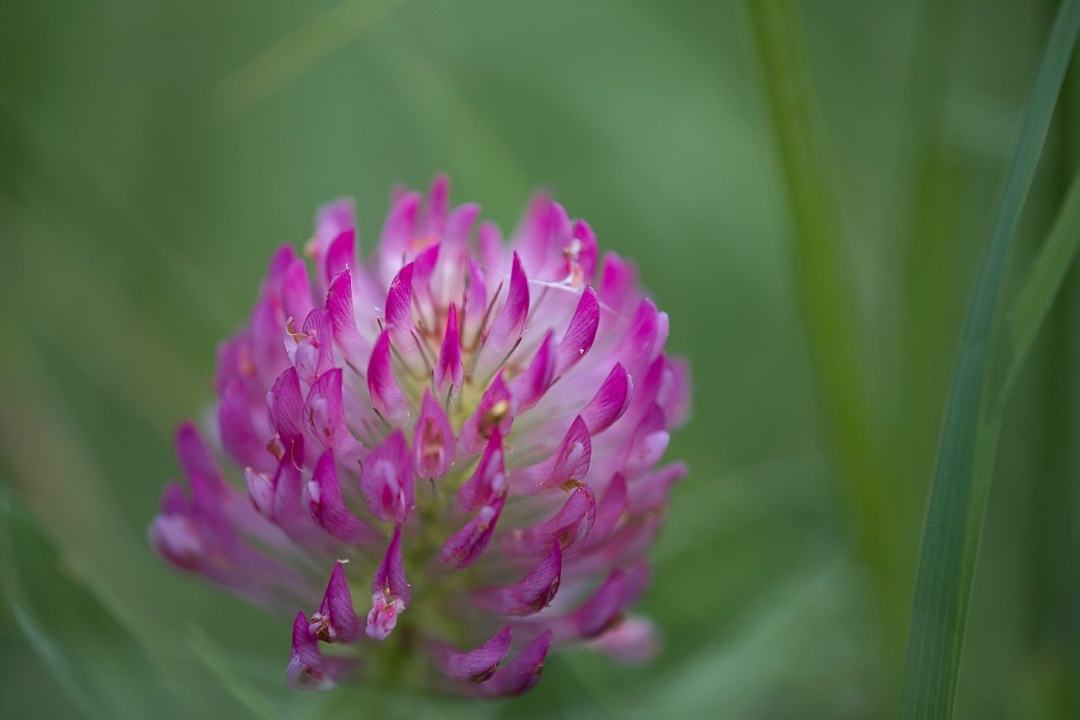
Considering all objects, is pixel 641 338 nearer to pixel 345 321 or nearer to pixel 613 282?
pixel 613 282

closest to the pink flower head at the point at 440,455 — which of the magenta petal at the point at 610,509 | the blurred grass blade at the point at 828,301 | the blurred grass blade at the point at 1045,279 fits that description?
the magenta petal at the point at 610,509

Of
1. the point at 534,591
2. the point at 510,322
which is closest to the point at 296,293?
the point at 510,322

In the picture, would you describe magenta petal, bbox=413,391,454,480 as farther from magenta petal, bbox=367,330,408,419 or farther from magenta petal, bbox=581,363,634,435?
magenta petal, bbox=581,363,634,435

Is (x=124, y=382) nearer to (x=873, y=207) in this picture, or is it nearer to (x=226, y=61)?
(x=226, y=61)

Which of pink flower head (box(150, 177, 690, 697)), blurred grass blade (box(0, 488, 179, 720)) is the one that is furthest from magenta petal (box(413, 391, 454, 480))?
blurred grass blade (box(0, 488, 179, 720))

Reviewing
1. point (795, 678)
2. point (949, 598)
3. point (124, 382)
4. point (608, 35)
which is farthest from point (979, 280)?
point (608, 35)

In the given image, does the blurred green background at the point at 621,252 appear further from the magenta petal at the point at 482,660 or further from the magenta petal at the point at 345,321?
the magenta petal at the point at 345,321
